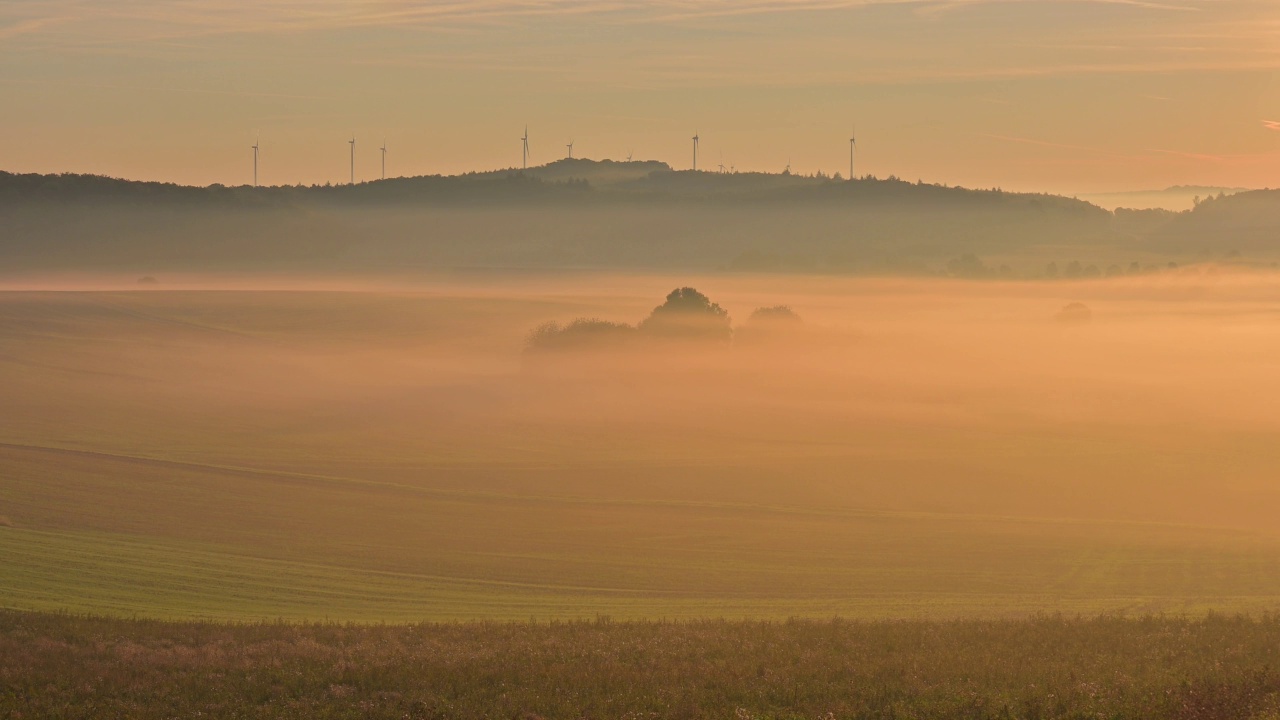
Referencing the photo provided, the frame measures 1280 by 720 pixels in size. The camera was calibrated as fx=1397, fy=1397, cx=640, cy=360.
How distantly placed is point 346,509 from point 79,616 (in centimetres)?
2171

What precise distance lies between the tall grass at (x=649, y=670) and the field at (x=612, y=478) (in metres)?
5.07

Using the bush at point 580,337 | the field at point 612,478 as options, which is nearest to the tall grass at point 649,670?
the field at point 612,478

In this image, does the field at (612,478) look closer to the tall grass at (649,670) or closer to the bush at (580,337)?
the bush at (580,337)

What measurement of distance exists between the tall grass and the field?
5.07 m

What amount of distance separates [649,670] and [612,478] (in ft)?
119

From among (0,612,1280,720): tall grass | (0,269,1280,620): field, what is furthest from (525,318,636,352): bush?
(0,612,1280,720): tall grass

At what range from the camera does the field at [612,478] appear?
3341cm

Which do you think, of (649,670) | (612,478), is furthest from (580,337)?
(649,670)

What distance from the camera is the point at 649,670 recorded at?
2009 cm

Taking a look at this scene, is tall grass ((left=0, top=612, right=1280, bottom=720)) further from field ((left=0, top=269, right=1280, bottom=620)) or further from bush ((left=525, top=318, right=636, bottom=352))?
bush ((left=525, top=318, right=636, bottom=352))

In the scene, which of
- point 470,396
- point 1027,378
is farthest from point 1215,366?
point 470,396

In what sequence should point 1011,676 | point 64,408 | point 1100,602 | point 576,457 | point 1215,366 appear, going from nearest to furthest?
point 1011,676 < point 1100,602 < point 576,457 < point 64,408 < point 1215,366

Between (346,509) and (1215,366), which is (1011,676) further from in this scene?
(1215,366)

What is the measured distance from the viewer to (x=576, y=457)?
203 ft
